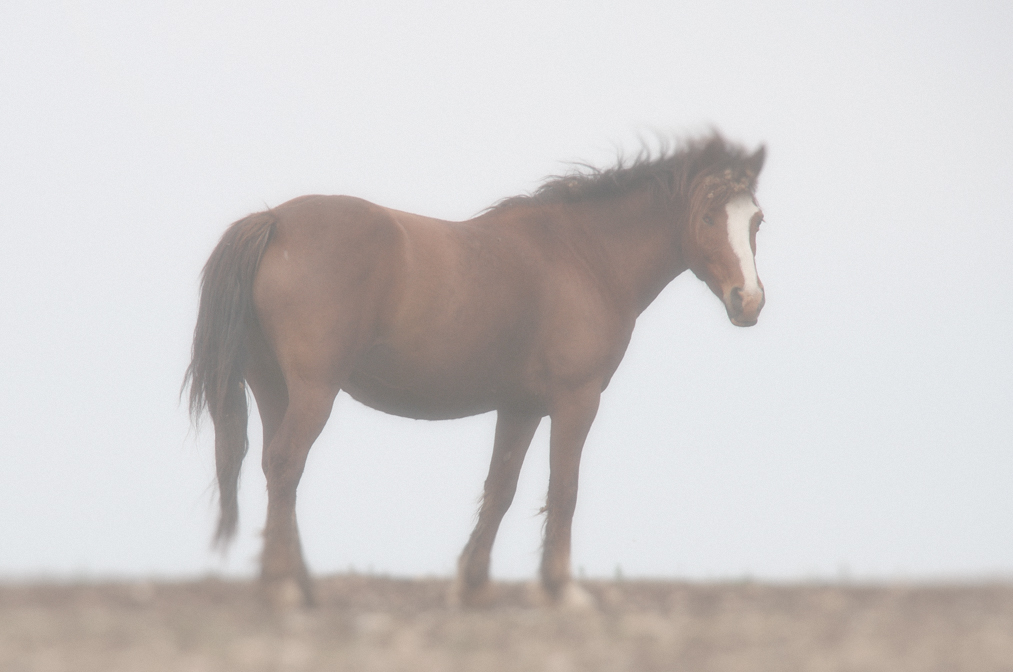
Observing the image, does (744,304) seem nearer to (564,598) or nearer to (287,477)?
(564,598)

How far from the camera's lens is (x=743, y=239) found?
7.86 metres

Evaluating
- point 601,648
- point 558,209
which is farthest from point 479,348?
point 601,648

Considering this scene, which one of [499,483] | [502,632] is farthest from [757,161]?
[502,632]

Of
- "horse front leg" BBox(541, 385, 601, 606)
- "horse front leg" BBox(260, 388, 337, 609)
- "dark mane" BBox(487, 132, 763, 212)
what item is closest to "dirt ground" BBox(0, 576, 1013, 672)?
"horse front leg" BBox(260, 388, 337, 609)

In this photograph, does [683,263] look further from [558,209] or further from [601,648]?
[601,648]

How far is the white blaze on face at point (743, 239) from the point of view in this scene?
7.82m

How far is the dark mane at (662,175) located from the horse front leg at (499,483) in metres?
1.57

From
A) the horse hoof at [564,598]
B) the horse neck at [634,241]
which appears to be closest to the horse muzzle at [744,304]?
the horse neck at [634,241]

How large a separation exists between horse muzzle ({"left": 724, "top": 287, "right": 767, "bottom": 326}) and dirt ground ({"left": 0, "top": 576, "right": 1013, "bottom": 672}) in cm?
194

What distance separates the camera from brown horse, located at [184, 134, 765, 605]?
6379 mm

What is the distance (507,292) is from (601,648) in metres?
2.81

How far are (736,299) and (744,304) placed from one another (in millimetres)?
74

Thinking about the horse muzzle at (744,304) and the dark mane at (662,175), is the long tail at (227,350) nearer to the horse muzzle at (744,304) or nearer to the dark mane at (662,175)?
the dark mane at (662,175)

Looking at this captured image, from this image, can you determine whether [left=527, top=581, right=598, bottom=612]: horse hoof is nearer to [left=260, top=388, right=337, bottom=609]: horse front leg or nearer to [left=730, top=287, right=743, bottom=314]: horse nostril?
[left=260, top=388, right=337, bottom=609]: horse front leg
